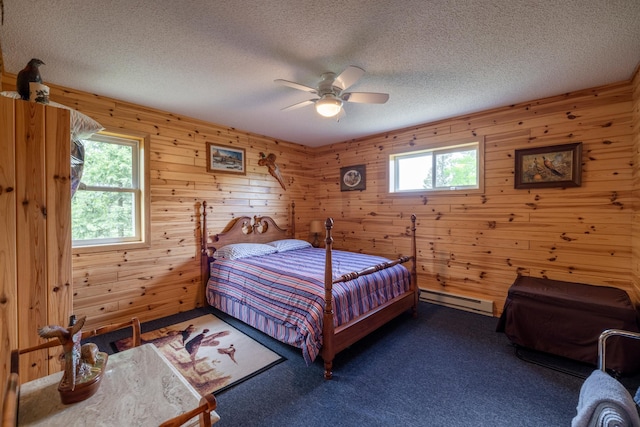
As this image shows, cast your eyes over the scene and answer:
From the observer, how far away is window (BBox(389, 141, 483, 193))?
3.61m

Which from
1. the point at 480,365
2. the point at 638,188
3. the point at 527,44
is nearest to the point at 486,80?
the point at 527,44

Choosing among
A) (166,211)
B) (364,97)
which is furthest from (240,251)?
(364,97)

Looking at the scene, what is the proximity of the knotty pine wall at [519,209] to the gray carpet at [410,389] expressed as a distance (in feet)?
3.39

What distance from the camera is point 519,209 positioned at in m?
3.19

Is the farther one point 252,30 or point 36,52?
point 36,52

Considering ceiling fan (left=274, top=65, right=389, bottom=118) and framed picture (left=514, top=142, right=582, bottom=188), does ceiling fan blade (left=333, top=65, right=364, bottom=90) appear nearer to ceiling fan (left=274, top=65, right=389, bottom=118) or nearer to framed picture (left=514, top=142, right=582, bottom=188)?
ceiling fan (left=274, top=65, right=389, bottom=118)

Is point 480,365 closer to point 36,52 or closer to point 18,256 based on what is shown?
point 18,256

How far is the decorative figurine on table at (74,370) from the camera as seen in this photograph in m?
0.97

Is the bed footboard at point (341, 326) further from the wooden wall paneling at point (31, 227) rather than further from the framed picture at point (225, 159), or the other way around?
the framed picture at point (225, 159)

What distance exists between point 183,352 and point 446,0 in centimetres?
343

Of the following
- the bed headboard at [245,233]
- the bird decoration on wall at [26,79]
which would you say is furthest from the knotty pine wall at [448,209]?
the bird decoration on wall at [26,79]

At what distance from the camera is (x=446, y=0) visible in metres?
1.58

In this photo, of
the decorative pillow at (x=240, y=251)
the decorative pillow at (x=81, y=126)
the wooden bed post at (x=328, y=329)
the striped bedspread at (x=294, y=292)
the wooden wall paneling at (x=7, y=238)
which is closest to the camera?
the wooden wall paneling at (x=7, y=238)

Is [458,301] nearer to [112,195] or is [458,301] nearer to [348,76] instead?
[348,76]
